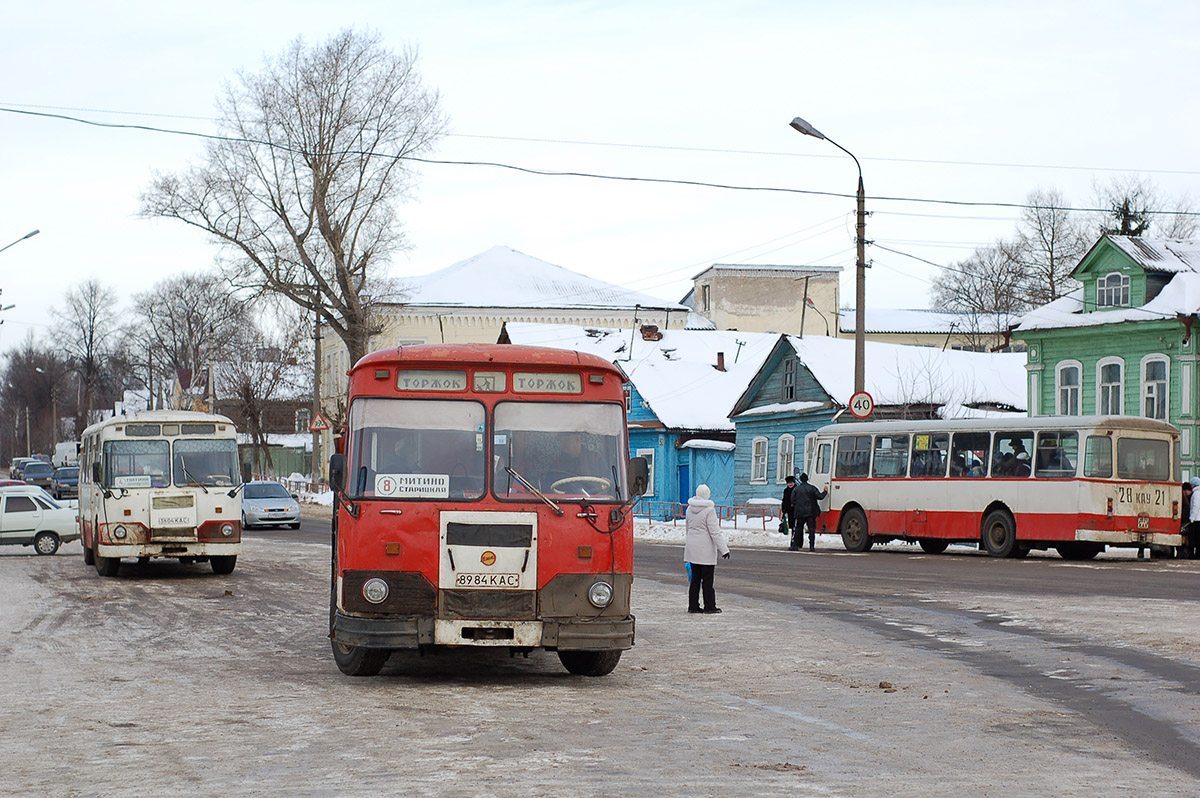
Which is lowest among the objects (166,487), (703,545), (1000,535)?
(1000,535)

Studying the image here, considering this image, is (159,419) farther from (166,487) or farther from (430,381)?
(430,381)

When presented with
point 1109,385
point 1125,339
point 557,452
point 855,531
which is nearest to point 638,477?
point 557,452

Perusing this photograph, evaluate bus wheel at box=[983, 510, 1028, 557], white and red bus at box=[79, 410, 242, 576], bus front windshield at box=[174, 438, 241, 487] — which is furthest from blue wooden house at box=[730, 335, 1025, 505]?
white and red bus at box=[79, 410, 242, 576]

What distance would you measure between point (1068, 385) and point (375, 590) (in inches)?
1425

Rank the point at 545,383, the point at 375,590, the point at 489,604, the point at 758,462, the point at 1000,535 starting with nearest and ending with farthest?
the point at 375,590 → the point at 489,604 → the point at 545,383 → the point at 1000,535 → the point at 758,462

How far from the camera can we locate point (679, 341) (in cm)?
6209

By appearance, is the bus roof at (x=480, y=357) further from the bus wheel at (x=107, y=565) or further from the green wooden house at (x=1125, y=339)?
the green wooden house at (x=1125, y=339)

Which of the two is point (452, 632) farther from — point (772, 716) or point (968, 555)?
point (968, 555)

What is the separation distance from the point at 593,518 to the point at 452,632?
1323mm

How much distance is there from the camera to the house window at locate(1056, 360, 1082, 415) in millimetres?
43656

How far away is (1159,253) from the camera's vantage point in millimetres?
42219

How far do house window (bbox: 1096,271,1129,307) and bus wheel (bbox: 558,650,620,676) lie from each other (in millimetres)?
33411

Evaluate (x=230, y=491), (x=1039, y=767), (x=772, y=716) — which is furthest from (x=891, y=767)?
(x=230, y=491)

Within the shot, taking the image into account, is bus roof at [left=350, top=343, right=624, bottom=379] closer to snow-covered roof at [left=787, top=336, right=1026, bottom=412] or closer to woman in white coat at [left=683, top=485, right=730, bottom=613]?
woman in white coat at [left=683, top=485, right=730, bottom=613]
